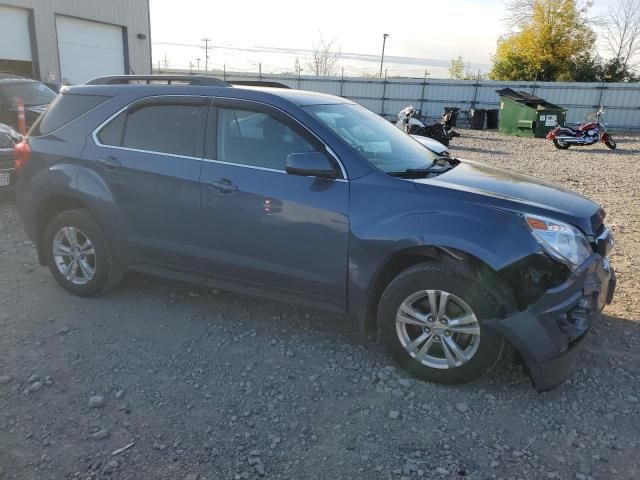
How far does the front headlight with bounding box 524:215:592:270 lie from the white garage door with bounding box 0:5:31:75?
20.7 m

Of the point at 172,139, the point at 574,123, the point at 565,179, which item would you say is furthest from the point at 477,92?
the point at 172,139

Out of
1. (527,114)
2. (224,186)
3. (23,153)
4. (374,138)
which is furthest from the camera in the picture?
(527,114)

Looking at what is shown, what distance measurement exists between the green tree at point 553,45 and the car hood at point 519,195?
33.7 metres

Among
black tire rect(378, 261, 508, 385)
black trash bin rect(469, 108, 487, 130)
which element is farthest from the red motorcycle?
black tire rect(378, 261, 508, 385)

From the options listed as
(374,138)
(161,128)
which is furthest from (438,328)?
(161,128)

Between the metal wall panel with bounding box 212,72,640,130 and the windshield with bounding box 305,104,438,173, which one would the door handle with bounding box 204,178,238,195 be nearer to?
the windshield with bounding box 305,104,438,173

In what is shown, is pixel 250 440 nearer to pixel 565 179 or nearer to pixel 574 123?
pixel 565 179

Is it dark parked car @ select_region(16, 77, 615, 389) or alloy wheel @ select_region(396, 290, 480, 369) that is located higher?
dark parked car @ select_region(16, 77, 615, 389)

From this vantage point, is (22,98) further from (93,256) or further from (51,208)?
(93,256)

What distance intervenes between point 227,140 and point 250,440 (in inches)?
79.3

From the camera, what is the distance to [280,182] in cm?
343

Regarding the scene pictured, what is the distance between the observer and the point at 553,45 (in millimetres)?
33594

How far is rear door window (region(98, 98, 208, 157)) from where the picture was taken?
3.78m

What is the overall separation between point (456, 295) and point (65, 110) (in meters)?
3.46
